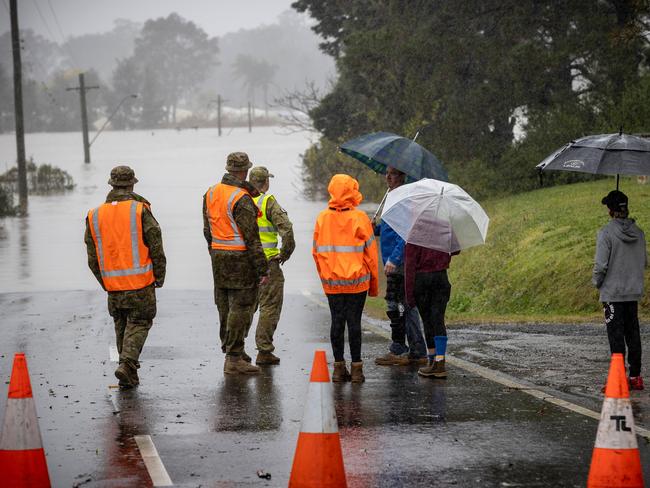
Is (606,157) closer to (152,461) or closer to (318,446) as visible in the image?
(318,446)

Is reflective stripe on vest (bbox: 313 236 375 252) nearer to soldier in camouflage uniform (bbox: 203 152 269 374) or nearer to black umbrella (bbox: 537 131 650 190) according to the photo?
soldier in camouflage uniform (bbox: 203 152 269 374)

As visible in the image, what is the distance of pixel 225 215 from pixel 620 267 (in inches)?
130

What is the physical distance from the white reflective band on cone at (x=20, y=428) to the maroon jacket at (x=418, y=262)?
4.11m

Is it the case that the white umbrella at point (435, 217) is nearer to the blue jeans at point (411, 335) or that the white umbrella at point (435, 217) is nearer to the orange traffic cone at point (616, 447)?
the blue jeans at point (411, 335)

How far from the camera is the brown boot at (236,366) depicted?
35.7 feet

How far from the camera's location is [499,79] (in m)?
30.8

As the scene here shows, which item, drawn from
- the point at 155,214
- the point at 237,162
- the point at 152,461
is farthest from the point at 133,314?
the point at 155,214

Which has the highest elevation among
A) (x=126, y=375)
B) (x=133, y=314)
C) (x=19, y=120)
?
(x=19, y=120)

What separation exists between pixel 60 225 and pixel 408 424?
3041 centimetres

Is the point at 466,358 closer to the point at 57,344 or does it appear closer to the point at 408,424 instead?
the point at 408,424

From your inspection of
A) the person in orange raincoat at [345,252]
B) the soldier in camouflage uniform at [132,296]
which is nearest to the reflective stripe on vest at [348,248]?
the person in orange raincoat at [345,252]

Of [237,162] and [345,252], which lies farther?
[237,162]

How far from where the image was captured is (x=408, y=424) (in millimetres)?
8719

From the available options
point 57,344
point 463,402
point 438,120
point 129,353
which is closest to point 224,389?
point 129,353
